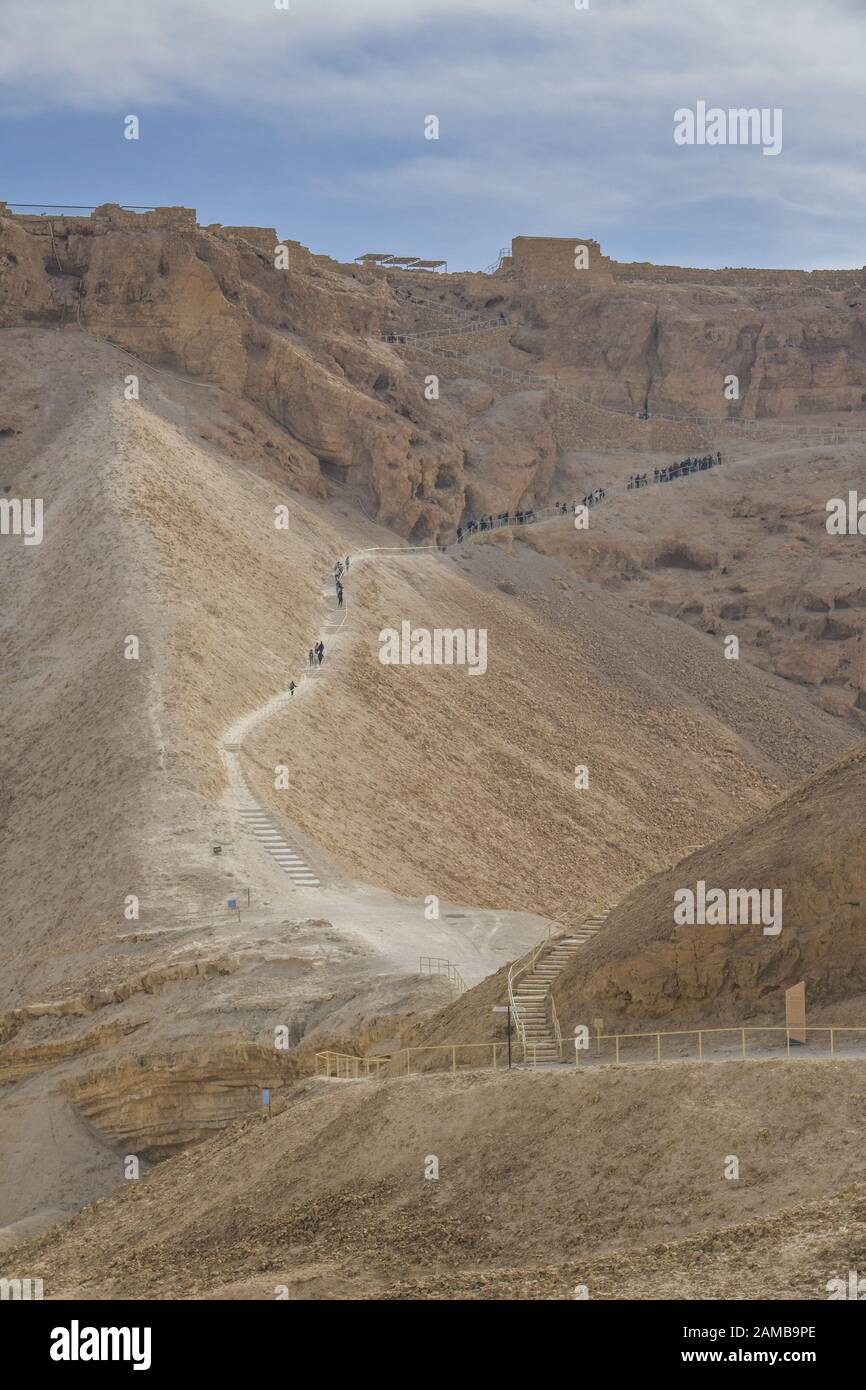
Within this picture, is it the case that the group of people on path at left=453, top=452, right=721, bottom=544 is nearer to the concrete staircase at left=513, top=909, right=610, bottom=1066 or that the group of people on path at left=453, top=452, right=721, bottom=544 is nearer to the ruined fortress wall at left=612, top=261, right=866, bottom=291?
the ruined fortress wall at left=612, top=261, right=866, bottom=291

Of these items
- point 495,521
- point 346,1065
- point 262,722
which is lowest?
point 346,1065

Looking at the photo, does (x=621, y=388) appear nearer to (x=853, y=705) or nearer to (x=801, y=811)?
(x=853, y=705)

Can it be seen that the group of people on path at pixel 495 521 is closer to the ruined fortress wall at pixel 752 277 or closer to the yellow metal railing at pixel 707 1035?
the ruined fortress wall at pixel 752 277

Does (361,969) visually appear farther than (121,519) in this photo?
No

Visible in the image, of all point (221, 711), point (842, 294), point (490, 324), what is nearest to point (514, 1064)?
Result: point (221, 711)

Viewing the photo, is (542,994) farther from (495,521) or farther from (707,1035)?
(495,521)

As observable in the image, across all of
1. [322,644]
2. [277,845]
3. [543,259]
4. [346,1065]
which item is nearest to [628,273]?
[543,259]

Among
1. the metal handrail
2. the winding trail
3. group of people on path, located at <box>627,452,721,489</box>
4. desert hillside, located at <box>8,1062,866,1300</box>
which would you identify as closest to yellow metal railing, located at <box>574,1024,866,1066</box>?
the metal handrail

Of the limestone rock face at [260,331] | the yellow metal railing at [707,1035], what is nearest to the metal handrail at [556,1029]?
the yellow metal railing at [707,1035]
